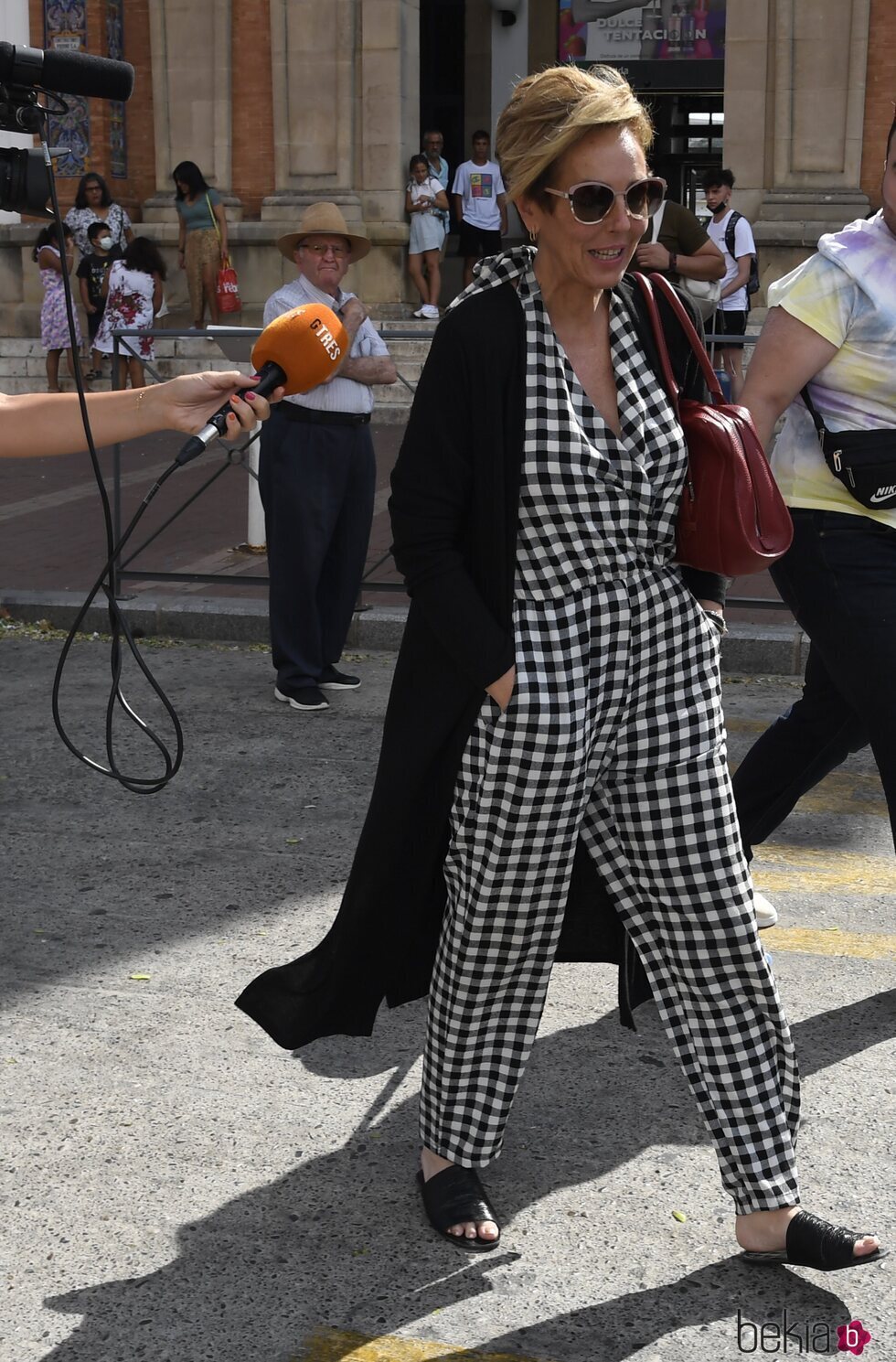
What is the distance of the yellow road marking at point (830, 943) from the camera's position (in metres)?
4.50

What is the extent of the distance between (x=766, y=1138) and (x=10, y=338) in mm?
17826

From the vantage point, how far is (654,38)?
21.6m

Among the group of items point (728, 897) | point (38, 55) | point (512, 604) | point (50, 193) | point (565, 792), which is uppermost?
point (38, 55)

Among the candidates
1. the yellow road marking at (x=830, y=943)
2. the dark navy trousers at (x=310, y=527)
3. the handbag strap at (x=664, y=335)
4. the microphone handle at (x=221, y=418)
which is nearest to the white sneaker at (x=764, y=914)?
the yellow road marking at (x=830, y=943)

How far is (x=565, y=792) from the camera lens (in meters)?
2.92

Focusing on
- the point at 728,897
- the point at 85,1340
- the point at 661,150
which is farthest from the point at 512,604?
the point at 661,150

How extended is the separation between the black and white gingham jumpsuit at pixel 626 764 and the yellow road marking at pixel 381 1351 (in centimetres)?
55

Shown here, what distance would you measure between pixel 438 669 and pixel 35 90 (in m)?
1.15

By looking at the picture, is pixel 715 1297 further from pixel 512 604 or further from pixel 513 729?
pixel 512 604

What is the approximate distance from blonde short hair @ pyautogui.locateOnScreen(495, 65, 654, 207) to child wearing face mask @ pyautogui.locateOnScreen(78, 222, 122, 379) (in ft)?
48.0

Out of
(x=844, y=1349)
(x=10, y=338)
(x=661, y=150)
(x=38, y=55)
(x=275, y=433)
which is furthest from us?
(x=661, y=150)

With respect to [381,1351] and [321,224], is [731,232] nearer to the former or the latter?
[321,224]

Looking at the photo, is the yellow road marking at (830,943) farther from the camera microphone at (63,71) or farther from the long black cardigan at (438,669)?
the camera microphone at (63,71)

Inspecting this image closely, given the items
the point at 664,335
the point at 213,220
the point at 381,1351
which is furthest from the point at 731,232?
the point at 381,1351
